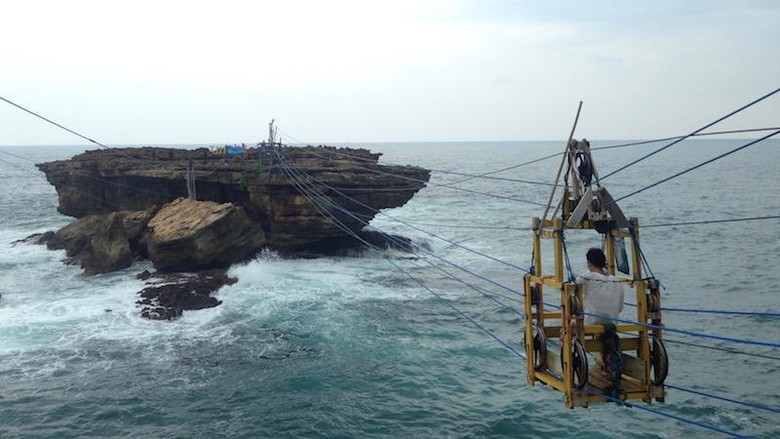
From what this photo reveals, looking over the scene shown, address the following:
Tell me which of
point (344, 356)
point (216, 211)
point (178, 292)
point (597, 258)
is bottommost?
point (344, 356)

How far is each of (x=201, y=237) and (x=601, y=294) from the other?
2523cm

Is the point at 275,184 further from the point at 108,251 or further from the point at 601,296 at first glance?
the point at 601,296

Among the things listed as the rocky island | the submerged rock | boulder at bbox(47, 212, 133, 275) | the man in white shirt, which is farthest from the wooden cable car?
boulder at bbox(47, 212, 133, 275)

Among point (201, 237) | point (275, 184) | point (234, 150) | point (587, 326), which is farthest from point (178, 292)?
point (587, 326)

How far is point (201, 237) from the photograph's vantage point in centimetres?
3034

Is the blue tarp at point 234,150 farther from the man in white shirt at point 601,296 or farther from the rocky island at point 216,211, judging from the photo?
the man in white shirt at point 601,296

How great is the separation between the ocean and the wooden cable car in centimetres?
82

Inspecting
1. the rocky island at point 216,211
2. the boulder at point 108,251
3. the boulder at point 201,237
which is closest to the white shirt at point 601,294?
the rocky island at point 216,211

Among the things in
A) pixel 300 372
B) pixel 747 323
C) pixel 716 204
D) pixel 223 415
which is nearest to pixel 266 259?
pixel 300 372

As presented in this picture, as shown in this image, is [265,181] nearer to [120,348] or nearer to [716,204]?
[120,348]

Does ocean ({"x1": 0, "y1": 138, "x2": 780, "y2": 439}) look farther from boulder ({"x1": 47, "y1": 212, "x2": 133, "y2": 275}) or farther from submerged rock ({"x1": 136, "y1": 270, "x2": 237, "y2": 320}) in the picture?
boulder ({"x1": 47, "y1": 212, "x2": 133, "y2": 275})

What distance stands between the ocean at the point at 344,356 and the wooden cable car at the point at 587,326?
82 cm

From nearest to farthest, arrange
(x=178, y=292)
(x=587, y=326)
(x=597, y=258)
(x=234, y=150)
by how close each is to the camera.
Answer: (x=587, y=326) < (x=597, y=258) < (x=178, y=292) < (x=234, y=150)

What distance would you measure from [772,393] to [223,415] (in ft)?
56.4
